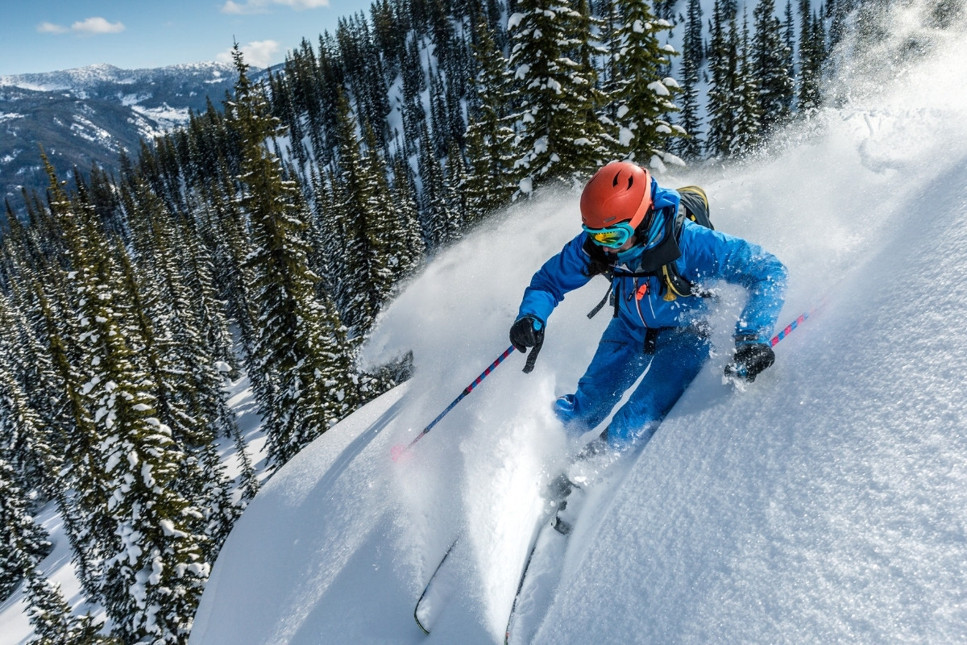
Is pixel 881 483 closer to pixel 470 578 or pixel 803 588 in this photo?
pixel 803 588

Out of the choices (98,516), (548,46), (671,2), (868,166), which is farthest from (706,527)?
(671,2)

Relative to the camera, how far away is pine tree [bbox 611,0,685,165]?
57.8ft

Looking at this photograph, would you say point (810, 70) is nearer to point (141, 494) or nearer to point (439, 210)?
point (439, 210)

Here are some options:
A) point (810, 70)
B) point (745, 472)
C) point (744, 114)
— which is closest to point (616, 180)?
point (745, 472)

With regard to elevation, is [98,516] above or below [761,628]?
below

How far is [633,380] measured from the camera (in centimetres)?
503

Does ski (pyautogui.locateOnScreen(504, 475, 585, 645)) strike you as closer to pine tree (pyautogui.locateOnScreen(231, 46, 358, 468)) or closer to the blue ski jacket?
the blue ski jacket

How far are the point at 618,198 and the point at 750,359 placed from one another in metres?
1.52

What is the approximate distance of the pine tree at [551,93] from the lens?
55.4 ft

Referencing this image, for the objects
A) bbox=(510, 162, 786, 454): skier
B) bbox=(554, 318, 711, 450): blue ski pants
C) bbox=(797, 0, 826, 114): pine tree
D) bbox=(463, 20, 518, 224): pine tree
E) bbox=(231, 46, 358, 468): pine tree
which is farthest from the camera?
bbox=(797, 0, 826, 114): pine tree

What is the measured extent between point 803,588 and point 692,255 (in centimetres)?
258

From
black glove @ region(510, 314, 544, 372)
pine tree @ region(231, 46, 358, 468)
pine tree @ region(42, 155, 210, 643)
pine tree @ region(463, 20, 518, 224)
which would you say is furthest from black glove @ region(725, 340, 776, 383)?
pine tree @ region(463, 20, 518, 224)

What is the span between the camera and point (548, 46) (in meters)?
17.1

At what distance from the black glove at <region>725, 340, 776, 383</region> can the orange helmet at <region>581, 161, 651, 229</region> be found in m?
1.22
